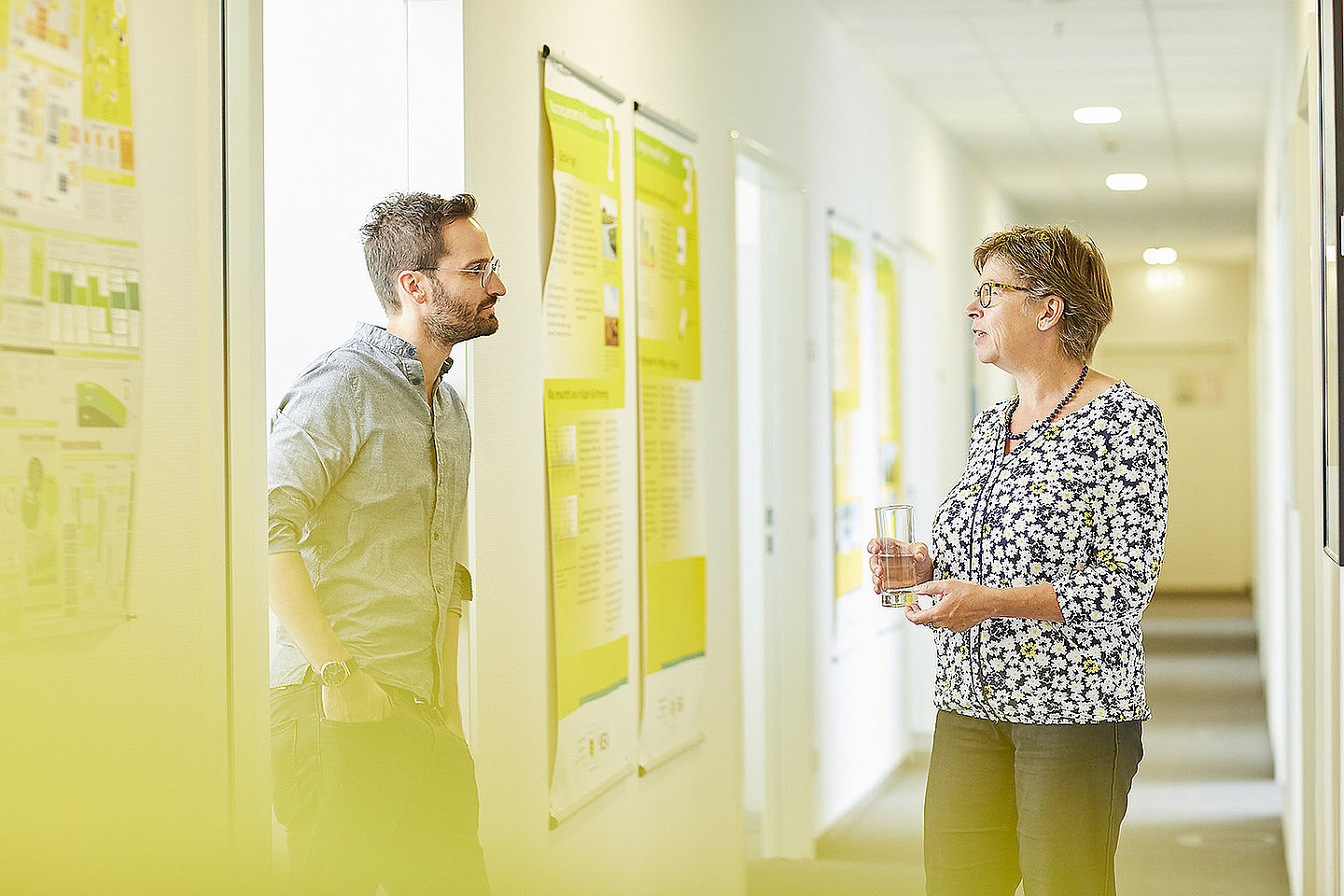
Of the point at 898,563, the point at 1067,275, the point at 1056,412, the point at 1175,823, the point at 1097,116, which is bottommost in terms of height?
the point at 1175,823

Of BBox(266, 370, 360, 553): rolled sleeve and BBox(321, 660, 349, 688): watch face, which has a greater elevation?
BBox(266, 370, 360, 553): rolled sleeve

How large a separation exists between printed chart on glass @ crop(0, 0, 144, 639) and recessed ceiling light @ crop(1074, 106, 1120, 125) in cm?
538

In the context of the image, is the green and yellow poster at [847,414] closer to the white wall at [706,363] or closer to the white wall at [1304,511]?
the white wall at [706,363]

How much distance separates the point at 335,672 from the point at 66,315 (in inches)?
25.5

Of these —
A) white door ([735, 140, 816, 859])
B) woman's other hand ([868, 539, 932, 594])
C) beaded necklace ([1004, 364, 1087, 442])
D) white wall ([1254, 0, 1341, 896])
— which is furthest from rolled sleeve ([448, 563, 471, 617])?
white door ([735, 140, 816, 859])

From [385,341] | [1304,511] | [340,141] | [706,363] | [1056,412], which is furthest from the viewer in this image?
[706,363]

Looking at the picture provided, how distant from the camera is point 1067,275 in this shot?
7.12 feet

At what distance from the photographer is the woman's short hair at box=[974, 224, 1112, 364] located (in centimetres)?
216

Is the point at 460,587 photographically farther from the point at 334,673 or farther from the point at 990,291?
the point at 990,291

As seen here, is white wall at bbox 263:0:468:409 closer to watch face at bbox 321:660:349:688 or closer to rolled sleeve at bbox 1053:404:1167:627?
watch face at bbox 321:660:349:688

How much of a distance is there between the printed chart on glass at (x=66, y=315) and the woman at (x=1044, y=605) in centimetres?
113

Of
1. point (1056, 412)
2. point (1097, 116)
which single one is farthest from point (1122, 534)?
point (1097, 116)

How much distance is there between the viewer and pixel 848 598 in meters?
5.21

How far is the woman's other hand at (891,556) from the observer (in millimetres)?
2135
